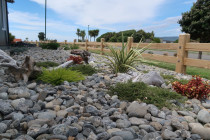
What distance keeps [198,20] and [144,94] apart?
14547mm

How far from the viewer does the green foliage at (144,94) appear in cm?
245

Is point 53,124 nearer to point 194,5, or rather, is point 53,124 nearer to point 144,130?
point 144,130

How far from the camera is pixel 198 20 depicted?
14.3m

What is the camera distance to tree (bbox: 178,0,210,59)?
13695mm

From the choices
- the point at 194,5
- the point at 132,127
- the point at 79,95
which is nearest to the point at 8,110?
the point at 79,95

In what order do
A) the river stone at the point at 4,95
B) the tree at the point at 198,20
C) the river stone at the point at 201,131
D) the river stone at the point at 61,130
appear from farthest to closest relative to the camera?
the tree at the point at 198,20 → the river stone at the point at 4,95 → the river stone at the point at 201,131 → the river stone at the point at 61,130

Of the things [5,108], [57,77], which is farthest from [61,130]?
[57,77]

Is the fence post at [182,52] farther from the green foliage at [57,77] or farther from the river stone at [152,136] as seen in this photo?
the river stone at [152,136]

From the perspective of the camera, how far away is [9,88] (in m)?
2.49

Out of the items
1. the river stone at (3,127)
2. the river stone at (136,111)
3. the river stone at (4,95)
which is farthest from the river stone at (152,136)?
the river stone at (4,95)

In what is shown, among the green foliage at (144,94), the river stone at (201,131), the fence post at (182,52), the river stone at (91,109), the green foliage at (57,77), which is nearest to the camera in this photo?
the river stone at (201,131)

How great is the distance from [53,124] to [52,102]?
0.53 m

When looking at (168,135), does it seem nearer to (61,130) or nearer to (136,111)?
(136,111)

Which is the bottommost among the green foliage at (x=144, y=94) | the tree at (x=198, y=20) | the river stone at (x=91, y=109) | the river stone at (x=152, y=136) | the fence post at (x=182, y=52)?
the river stone at (x=152, y=136)
